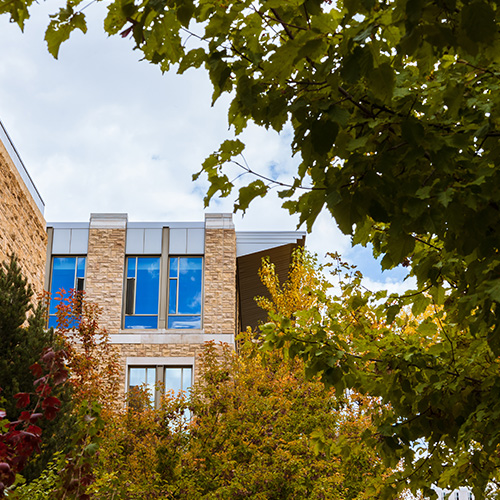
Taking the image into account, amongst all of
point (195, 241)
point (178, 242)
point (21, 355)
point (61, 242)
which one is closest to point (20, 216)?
point (21, 355)

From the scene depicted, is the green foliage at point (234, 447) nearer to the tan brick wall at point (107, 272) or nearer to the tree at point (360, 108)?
the tree at point (360, 108)

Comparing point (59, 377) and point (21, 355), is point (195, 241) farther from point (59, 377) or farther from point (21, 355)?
point (59, 377)

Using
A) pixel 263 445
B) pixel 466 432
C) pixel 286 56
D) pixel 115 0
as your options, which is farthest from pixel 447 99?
pixel 263 445

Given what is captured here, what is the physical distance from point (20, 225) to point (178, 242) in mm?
12396

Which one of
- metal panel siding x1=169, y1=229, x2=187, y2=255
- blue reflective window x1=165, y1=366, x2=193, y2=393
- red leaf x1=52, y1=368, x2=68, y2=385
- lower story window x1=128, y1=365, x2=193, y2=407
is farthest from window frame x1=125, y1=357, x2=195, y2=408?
red leaf x1=52, y1=368, x2=68, y2=385

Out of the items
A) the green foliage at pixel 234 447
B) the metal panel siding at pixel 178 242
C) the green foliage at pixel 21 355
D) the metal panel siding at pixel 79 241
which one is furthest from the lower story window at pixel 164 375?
the green foliage at pixel 21 355

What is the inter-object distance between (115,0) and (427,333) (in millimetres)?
2987

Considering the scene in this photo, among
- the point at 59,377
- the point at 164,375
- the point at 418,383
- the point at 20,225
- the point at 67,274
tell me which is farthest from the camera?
the point at 67,274

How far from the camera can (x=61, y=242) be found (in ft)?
77.9

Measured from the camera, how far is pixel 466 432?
3.62 meters

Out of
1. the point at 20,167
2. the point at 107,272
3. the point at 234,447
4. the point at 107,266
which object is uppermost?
the point at 107,266

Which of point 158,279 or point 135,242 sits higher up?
point 135,242

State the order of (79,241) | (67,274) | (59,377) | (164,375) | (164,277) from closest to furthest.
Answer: (59,377) → (164,375) → (164,277) → (67,274) → (79,241)

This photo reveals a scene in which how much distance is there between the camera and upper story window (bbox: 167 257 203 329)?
22781mm
